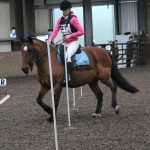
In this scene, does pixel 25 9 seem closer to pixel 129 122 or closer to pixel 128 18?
pixel 128 18

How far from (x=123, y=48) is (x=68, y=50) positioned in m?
17.1

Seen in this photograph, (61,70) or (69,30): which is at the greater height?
(69,30)

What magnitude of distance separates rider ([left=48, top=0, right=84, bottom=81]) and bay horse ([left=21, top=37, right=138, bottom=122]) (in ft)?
0.78

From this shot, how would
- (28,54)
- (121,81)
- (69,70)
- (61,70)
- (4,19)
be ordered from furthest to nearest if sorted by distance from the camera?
(4,19) → (121,81) → (69,70) → (61,70) → (28,54)

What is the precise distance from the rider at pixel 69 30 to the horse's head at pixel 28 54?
18.9 inches

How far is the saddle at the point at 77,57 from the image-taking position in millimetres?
10414

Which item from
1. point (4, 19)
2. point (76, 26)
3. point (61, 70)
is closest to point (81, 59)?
point (61, 70)

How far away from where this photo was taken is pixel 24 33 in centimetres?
2766

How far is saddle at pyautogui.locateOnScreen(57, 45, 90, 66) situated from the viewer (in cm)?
1041

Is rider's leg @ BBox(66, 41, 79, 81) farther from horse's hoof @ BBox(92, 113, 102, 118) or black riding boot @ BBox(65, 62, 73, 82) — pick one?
horse's hoof @ BBox(92, 113, 102, 118)

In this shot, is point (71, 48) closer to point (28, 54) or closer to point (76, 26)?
point (76, 26)

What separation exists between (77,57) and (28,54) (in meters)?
1.18

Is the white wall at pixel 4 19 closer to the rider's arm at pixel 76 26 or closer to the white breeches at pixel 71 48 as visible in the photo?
the white breeches at pixel 71 48

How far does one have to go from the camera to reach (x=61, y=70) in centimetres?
1027
